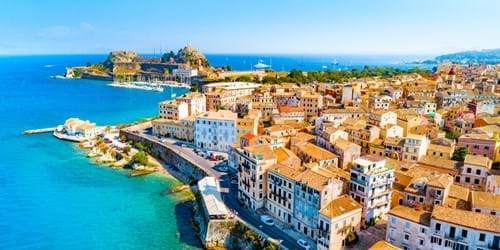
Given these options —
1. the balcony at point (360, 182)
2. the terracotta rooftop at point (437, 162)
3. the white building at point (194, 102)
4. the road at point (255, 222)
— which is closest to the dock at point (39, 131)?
the white building at point (194, 102)

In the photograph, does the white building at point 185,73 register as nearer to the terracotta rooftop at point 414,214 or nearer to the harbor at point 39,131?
the harbor at point 39,131

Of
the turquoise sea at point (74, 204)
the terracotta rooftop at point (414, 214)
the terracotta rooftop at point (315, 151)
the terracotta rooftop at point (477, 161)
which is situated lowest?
the turquoise sea at point (74, 204)

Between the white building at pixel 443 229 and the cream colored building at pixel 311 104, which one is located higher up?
the cream colored building at pixel 311 104

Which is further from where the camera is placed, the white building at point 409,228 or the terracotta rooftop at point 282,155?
the terracotta rooftop at point 282,155

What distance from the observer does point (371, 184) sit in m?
34.9

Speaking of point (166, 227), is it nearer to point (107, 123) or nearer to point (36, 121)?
point (107, 123)

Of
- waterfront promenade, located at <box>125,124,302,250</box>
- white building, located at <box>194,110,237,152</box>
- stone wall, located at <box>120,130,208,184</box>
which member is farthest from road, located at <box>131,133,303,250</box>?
white building, located at <box>194,110,237,152</box>

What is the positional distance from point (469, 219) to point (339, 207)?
Answer: 1007cm

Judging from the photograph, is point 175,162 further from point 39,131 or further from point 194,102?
point 39,131

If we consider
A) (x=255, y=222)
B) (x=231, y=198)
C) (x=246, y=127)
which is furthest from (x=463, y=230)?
(x=246, y=127)

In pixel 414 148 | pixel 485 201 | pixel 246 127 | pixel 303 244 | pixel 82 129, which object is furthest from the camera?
pixel 82 129

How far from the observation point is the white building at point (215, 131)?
202 ft

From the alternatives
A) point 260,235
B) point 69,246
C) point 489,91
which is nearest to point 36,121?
point 69,246

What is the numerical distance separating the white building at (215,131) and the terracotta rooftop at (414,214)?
1319 inches
